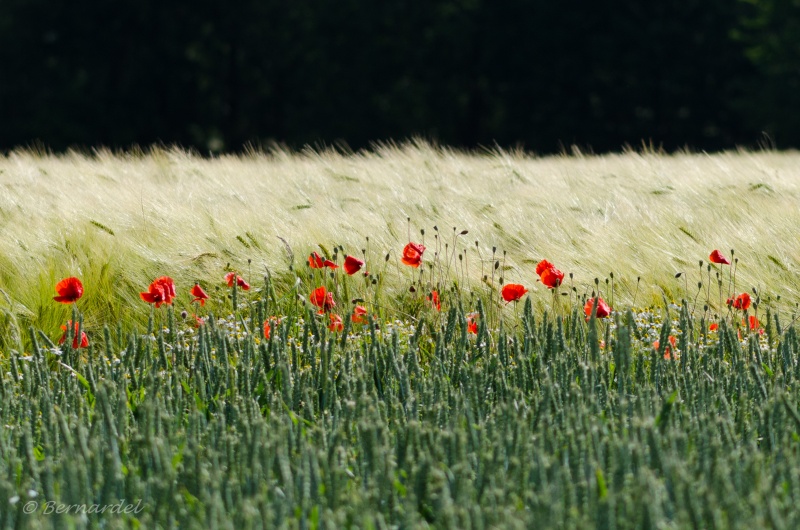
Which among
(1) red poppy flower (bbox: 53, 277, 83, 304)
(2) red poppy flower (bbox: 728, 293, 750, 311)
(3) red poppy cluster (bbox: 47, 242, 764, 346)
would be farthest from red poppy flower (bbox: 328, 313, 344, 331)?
(2) red poppy flower (bbox: 728, 293, 750, 311)

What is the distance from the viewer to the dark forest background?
19281 mm

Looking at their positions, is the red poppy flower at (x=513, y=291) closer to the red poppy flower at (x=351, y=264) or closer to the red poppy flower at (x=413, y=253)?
the red poppy flower at (x=413, y=253)

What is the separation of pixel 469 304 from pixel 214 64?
17.3 meters

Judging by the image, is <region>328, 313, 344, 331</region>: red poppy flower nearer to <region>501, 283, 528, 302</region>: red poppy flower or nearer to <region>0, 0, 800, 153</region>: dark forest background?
<region>501, 283, 528, 302</region>: red poppy flower

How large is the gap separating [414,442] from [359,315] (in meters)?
1.28

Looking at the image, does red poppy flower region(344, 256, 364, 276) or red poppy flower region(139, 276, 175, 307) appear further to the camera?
red poppy flower region(344, 256, 364, 276)

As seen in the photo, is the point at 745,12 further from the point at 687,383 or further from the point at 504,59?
the point at 687,383

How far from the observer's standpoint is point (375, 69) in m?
20.0

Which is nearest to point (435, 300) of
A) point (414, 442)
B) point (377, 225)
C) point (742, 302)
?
point (377, 225)

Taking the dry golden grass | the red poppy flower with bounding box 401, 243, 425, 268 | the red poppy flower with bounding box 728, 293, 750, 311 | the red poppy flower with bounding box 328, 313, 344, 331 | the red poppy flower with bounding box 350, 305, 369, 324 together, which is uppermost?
the dry golden grass

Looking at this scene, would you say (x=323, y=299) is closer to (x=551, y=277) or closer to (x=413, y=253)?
(x=413, y=253)

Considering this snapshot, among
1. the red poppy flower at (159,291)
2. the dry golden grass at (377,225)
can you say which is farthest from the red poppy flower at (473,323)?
the red poppy flower at (159,291)

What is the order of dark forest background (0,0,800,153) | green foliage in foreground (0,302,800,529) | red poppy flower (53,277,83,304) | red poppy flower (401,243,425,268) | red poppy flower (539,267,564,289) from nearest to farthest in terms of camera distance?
1. green foliage in foreground (0,302,800,529)
2. red poppy flower (53,277,83,304)
3. red poppy flower (539,267,564,289)
4. red poppy flower (401,243,425,268)
5. dark forest background (0,0,800,153)

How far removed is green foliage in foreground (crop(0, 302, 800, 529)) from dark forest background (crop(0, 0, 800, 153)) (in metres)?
17.0
